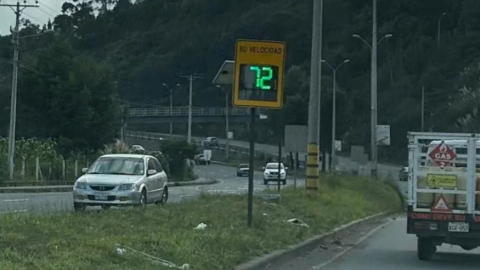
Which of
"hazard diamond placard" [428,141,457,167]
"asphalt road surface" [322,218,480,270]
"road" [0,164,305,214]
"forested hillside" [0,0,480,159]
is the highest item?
"forested hillside" [0,0,480,159]

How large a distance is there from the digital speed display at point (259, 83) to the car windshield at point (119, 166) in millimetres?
8657

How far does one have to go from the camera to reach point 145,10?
389 ft

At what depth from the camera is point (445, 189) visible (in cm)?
1678

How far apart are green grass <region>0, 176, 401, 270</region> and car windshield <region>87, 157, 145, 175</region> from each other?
2.55 meters

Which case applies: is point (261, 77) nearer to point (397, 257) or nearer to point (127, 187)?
point (397, 257)

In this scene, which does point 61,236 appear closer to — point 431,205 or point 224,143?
point 431,205

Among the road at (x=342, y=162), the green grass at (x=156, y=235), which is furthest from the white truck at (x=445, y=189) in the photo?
the road at (x=342, y=162)

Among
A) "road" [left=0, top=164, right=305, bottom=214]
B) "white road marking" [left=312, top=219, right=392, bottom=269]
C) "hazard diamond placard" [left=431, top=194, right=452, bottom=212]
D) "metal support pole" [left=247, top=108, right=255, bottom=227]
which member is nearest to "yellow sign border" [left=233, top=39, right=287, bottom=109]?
"metal support pole" [left=247, top=108, right=255, bottom=227]

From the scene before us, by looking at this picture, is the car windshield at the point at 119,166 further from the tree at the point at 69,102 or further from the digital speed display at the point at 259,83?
the tree at the point at 69,102

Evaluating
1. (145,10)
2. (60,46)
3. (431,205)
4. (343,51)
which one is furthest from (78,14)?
(431,205)

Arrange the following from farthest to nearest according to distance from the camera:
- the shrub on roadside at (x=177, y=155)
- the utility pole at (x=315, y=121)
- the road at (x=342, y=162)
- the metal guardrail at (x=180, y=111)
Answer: the metal guardrail at (x=180, y=111)
the shrub on roadside at (x=177, y=155)
the road at (x=342, y=162)
the utility pole at (x=315, y=121)

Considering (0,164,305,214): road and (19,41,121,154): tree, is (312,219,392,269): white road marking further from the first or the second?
(19,41,121,154): tree

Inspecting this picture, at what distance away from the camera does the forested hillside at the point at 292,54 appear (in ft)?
222

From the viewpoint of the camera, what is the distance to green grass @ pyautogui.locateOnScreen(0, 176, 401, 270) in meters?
11.6
